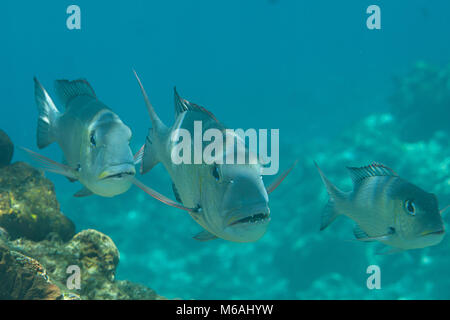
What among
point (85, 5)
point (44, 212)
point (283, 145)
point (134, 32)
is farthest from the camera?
point (134, 32)

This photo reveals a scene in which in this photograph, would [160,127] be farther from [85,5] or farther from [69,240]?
[85,5]

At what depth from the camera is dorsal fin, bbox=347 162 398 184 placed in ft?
11.0

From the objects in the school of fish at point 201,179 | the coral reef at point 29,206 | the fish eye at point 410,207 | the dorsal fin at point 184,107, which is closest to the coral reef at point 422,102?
the school of fish at point 201,179

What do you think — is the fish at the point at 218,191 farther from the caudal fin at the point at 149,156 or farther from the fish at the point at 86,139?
the fish at the point at 86,139

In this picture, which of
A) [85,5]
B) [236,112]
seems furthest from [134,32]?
[236,112]

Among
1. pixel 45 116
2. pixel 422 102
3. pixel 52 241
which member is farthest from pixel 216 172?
pixel 422 102

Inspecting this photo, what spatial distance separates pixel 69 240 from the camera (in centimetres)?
534

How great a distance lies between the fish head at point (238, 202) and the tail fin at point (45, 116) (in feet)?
7.63

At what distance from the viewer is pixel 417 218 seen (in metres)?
2.89

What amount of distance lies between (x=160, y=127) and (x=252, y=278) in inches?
484

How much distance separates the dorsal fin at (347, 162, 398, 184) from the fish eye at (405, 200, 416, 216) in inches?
15.1

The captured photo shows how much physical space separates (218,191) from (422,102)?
743 inches

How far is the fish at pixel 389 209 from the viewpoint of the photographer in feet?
9.46

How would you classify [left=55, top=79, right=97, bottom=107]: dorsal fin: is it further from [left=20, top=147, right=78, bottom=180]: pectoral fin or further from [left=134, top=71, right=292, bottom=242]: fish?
[left=134, top=71, right=292, bottom=242]: fish
